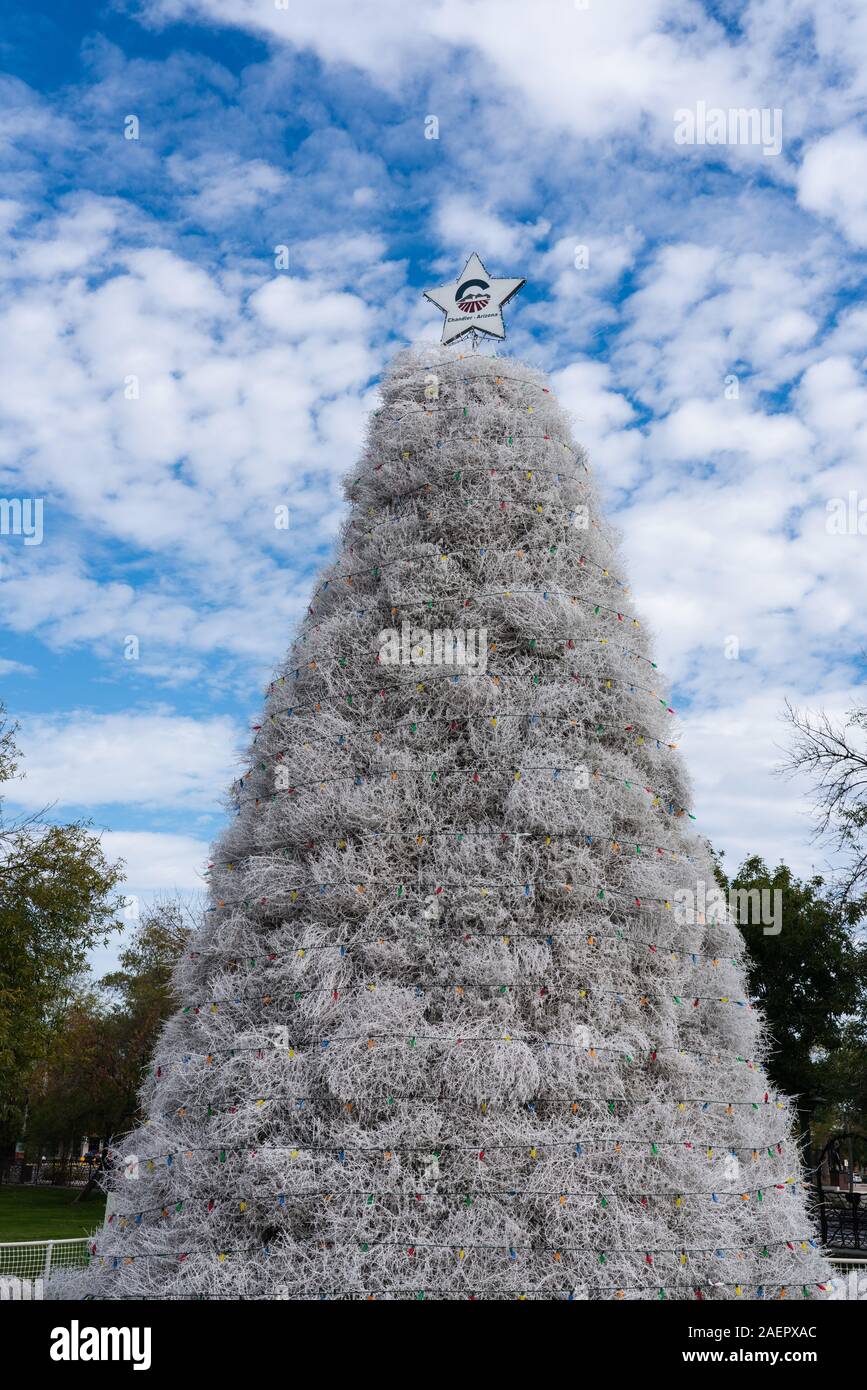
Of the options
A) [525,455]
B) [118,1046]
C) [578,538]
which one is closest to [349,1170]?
[578,538]

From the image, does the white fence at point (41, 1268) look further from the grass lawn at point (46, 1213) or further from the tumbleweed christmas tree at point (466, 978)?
the grass lawn at point (46, 1213)

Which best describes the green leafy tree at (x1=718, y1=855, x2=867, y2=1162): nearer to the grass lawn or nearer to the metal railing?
the grass lawn

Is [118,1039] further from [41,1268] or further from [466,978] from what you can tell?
[466,978]

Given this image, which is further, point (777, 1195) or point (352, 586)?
point (352, 586)

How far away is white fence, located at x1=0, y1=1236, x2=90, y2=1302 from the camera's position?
6.42m

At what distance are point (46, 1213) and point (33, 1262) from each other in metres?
19.4

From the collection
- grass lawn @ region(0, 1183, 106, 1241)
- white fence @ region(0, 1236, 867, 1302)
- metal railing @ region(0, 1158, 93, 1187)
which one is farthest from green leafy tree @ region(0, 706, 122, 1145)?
metal railing @ region(0, 1158, 93, 1187)

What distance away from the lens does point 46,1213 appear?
79.5ft

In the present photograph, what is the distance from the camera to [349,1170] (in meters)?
5.04

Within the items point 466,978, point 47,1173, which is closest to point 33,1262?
point 466,978

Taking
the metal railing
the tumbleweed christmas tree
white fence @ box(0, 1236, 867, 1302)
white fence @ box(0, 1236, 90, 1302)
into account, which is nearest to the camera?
the tumbleweed christmas tree

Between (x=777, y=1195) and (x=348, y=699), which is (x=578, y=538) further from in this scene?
(x=777, y=1195)

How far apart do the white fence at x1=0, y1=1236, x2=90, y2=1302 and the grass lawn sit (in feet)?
11.4
